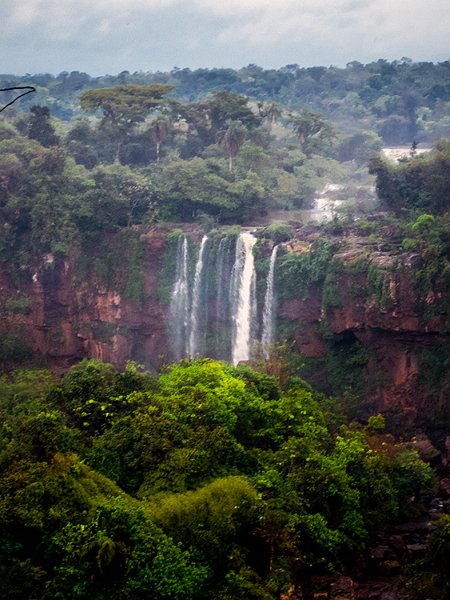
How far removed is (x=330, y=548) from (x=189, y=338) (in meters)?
17.5

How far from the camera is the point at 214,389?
75.7ft

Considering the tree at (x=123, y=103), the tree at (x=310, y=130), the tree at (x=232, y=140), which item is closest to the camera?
the tree at (x=232, y=140)

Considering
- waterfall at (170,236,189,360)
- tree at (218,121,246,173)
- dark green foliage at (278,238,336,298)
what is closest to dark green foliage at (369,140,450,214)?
dark green foliage at (278,238,336,298)

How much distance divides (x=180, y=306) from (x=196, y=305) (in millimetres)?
677

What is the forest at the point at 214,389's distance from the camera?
58.1 feet

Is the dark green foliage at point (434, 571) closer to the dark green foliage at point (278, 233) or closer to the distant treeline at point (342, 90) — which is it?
the dark green foliage at point (278, 233)

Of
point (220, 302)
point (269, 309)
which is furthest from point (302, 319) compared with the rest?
point (220, 302)

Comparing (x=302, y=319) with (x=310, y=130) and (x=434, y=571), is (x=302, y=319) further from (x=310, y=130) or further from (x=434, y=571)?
(x=310, y=130)

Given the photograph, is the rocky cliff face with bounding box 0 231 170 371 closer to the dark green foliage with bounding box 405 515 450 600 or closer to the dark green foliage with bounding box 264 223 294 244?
the dark green foliage with bounding box 264 223 294 244

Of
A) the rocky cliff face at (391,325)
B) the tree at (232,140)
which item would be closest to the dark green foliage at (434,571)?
the rocky cliff face at (391,325)

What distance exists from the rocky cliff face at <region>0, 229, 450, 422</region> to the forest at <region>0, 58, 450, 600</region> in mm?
108

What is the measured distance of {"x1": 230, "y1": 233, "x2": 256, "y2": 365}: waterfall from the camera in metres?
34.7

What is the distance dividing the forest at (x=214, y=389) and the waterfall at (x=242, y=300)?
75 cm

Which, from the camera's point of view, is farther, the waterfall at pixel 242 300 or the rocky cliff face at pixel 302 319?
the waterfall at pixel 242 300
